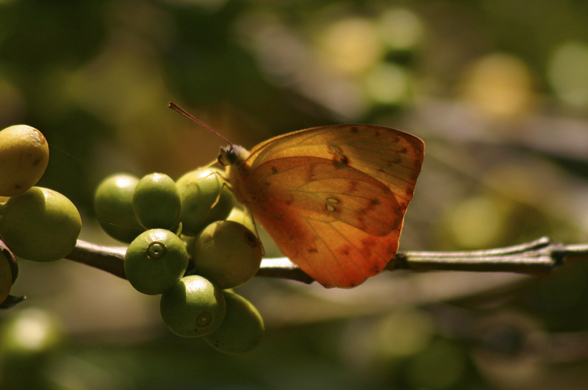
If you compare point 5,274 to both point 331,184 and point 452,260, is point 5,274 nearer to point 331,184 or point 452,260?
point 331,184

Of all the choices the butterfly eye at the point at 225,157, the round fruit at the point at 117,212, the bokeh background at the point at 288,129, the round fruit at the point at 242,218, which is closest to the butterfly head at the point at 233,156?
the butterfly eye at the point at 225,157

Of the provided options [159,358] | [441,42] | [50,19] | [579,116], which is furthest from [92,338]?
[441,42]

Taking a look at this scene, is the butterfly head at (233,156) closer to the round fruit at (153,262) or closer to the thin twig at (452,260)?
the thin twig at (452,260)

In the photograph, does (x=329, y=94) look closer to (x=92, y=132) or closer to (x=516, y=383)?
(x=92, y=132)

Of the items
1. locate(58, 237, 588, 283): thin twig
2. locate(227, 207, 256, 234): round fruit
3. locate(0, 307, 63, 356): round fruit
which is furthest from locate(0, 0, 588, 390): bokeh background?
locate(227, 207, 256, 234): round fruit

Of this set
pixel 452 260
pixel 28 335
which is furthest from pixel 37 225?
pixel 28 335

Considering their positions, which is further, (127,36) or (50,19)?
(127,36)

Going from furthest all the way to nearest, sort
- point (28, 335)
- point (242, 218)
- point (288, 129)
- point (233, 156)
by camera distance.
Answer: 1. point (288, 129)
2. point (28, 335)
3. point (233, 156)
4. point (242, 218)

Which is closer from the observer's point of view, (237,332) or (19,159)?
(19,159)
